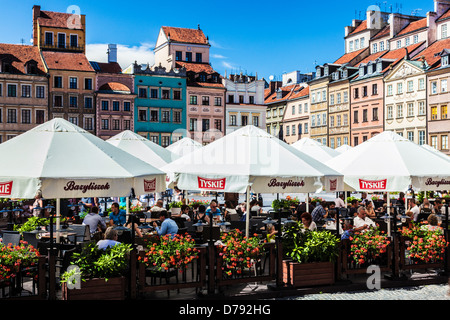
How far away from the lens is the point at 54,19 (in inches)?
2450

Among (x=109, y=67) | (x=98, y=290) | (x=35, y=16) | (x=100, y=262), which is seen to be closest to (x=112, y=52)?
(x=109, y=67)

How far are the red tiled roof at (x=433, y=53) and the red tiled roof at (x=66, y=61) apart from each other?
3505 centimetres

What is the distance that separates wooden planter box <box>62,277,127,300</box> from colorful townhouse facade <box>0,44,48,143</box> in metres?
50.4

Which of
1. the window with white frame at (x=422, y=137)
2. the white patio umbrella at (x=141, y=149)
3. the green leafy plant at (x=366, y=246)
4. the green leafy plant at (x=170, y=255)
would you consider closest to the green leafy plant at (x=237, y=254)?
the green leafy plant at (x=170, y=255)

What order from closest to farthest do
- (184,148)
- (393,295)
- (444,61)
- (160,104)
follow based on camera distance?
1. (393,295)
2. (184,148)
3. (444,61)
4. (160,104)

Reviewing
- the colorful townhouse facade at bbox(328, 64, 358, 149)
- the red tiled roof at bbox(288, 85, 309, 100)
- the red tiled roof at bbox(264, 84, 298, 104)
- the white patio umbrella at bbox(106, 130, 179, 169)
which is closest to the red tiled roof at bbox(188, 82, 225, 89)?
the red tiled roof at bbox(288, 85, 309, 100)

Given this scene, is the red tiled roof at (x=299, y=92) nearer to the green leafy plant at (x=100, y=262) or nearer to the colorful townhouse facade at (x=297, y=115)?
the colorful townhouse facade at (x=297, y=115)

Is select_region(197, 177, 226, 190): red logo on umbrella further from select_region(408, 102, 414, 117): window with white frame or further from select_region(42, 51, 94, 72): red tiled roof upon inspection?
select_region(42, 51, 94, 72): red tiled roof

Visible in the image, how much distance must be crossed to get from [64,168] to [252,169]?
10.9 ft

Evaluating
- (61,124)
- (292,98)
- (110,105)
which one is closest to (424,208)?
(61,124)

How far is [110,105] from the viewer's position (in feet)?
193

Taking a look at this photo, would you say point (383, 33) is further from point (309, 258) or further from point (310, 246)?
point (310, 246)

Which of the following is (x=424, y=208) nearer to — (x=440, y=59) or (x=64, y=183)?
(x=64, y=183)
